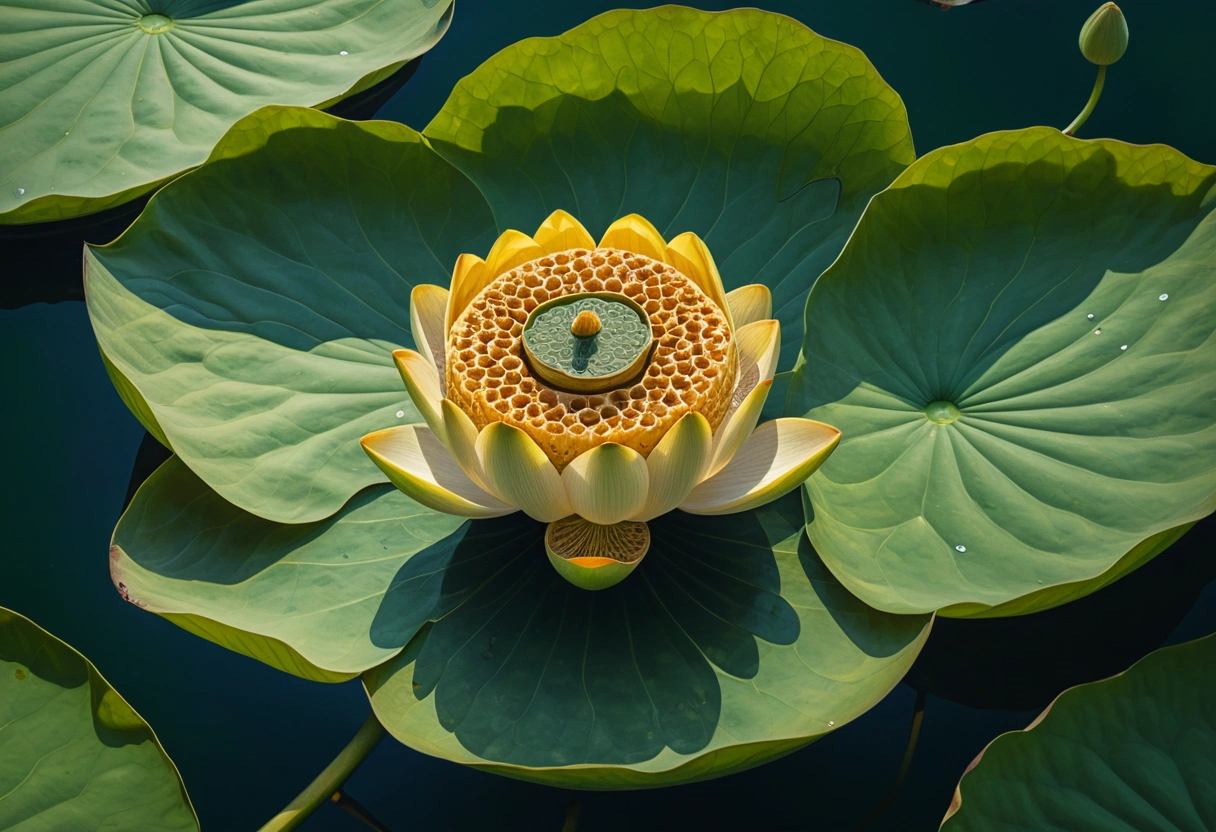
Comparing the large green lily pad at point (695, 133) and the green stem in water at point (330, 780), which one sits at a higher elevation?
the large green lily pad at point (695, 133)

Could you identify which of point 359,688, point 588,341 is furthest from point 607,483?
point 359,688

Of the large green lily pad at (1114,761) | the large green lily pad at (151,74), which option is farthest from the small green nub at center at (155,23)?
the large green lily pad at (1114,761)

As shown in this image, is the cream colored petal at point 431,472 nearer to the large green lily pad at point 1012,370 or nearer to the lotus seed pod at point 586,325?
the lotus seed pod at point 586,325

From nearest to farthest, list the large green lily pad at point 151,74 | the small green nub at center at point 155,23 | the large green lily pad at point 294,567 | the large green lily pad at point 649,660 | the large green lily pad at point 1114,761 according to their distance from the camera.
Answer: the large green lily pad at point 1114,761 < the large green lily pad at point 649,660 < the large green lily pad at point 294,567 < the large green lily pad at point 151,74 < the small green nub at center at point 155,23

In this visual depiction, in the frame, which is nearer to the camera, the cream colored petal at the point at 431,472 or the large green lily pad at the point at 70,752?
the large green lily pad at the point at 70,752

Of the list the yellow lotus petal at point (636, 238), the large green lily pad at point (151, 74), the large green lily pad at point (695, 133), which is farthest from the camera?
the large green lily pad at point (151, 74)

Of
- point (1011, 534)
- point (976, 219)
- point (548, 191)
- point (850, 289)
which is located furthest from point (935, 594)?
point (548, 191)

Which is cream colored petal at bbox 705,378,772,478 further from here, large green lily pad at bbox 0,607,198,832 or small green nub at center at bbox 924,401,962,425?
large green lily pad at bbox 0,607,198,832

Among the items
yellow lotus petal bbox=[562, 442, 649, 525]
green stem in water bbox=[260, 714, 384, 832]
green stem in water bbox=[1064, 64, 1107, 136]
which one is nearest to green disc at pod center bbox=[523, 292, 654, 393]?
yellow lotus petal bbox=[562, 442, 649, 525]
